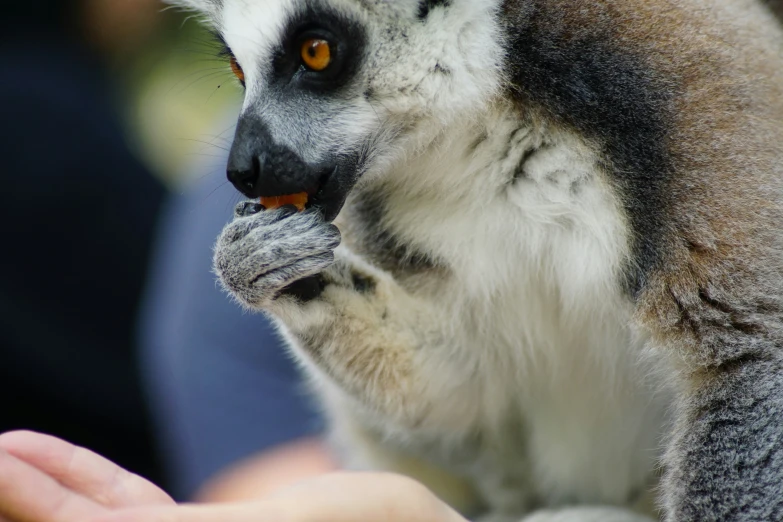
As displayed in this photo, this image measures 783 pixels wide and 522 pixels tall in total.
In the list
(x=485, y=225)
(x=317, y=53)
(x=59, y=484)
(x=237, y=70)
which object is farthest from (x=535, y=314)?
(x=59, y=484)

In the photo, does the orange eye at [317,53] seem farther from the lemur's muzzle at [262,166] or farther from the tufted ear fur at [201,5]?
the tufted ear fur at [201,5]

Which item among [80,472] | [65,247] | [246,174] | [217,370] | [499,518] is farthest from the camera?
[65,247]

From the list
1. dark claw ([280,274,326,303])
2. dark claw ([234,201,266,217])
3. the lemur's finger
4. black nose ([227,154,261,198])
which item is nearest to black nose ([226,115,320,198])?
black nose ([227,154,261,198])

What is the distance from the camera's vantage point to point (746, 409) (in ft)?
4.98

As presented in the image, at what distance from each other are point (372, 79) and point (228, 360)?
4.62ft

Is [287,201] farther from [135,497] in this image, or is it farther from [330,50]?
[135,497]

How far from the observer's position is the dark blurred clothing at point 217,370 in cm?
281

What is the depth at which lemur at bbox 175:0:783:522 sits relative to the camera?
1.57 m

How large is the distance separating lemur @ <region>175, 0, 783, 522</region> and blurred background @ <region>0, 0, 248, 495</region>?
3.61 ft

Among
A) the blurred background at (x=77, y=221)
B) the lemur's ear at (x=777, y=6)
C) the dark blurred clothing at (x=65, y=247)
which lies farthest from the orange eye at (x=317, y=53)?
the dark blurred clothing at (x=65, y=247)

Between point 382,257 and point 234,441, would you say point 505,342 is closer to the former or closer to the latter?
point 382,257

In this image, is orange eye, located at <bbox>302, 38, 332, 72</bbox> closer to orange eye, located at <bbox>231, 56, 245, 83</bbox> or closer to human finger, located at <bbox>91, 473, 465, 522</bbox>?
orange eye, located at <bbox>231, 56, 245, 83</bbox>

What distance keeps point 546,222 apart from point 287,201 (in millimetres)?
513

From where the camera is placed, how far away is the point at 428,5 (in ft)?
5.72
